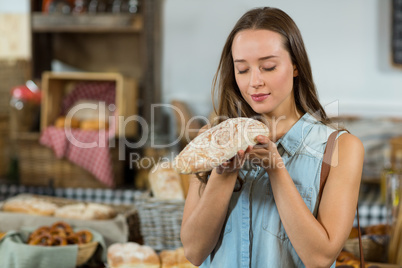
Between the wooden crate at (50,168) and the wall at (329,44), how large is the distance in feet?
3.80

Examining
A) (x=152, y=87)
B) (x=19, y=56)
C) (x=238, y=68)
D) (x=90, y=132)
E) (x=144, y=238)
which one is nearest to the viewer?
(x=238, y=68)

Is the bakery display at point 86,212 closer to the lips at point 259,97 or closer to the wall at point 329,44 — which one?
the lips at point 259,97

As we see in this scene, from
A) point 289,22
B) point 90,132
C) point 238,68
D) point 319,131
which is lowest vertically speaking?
point 90,132

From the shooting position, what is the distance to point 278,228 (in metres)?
1.23

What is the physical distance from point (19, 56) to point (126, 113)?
156 cm

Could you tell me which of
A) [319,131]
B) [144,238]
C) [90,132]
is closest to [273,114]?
[319,131]

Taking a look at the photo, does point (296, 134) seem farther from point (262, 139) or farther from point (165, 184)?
point (165, 184)

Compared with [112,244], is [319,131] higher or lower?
higher

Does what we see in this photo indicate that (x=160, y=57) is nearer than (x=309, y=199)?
No

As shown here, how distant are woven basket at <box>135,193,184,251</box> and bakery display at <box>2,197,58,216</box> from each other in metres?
0.54

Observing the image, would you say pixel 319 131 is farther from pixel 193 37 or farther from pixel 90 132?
pixel 193 37

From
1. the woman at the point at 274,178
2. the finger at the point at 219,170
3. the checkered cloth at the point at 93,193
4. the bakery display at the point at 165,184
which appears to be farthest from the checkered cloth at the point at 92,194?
the finger at the point at 219,170

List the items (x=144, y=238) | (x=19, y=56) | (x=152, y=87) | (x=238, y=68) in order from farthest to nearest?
(x=19, y=56)
(x=152, y=87)
(x=144, y=238)
(x=238, y=68)

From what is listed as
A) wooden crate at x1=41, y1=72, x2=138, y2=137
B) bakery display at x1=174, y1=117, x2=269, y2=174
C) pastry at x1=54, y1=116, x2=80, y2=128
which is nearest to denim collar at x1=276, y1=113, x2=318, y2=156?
bakery display at x1=174, y1=117, x2=269, y2=174
